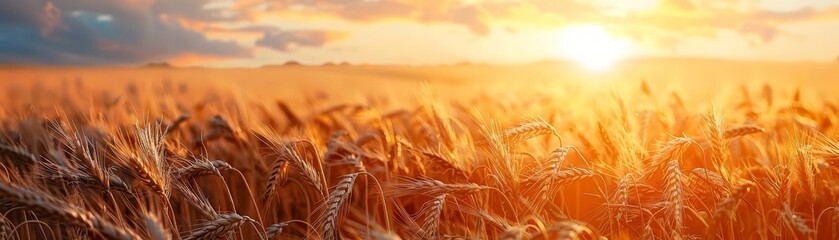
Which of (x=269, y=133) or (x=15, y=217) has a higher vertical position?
(x=269, y=133)

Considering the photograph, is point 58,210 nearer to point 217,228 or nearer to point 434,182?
point 217,228

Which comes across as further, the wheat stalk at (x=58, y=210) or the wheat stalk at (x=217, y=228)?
the wheat stalk at (x=217, y=228)

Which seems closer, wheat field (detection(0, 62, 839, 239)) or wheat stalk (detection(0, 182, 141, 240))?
wheat stalk (detection(0, 182, 141, 240))

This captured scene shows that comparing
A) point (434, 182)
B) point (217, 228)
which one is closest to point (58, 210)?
point (217, 228)

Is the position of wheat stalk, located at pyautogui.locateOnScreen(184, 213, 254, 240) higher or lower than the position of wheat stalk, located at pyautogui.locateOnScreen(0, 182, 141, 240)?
lower

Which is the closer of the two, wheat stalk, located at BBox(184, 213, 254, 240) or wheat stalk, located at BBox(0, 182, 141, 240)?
wheat stalk, located at BBox(0, 182, 141, 240)

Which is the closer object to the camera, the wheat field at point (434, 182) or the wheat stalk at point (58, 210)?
the wheat stalk at point (58, 210)

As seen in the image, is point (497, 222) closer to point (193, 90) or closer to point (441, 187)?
point (441, 187)

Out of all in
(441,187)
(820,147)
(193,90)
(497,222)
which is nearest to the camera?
(497,222)

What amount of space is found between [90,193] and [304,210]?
1.13 m

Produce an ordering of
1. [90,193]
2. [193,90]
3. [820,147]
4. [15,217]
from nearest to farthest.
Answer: [90,193], [820,147], [15,217], [193,90]

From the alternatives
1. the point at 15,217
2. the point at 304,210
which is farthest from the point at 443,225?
the point at 15,217

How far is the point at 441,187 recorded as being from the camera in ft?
8.57

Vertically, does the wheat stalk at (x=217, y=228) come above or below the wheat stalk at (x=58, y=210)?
below
